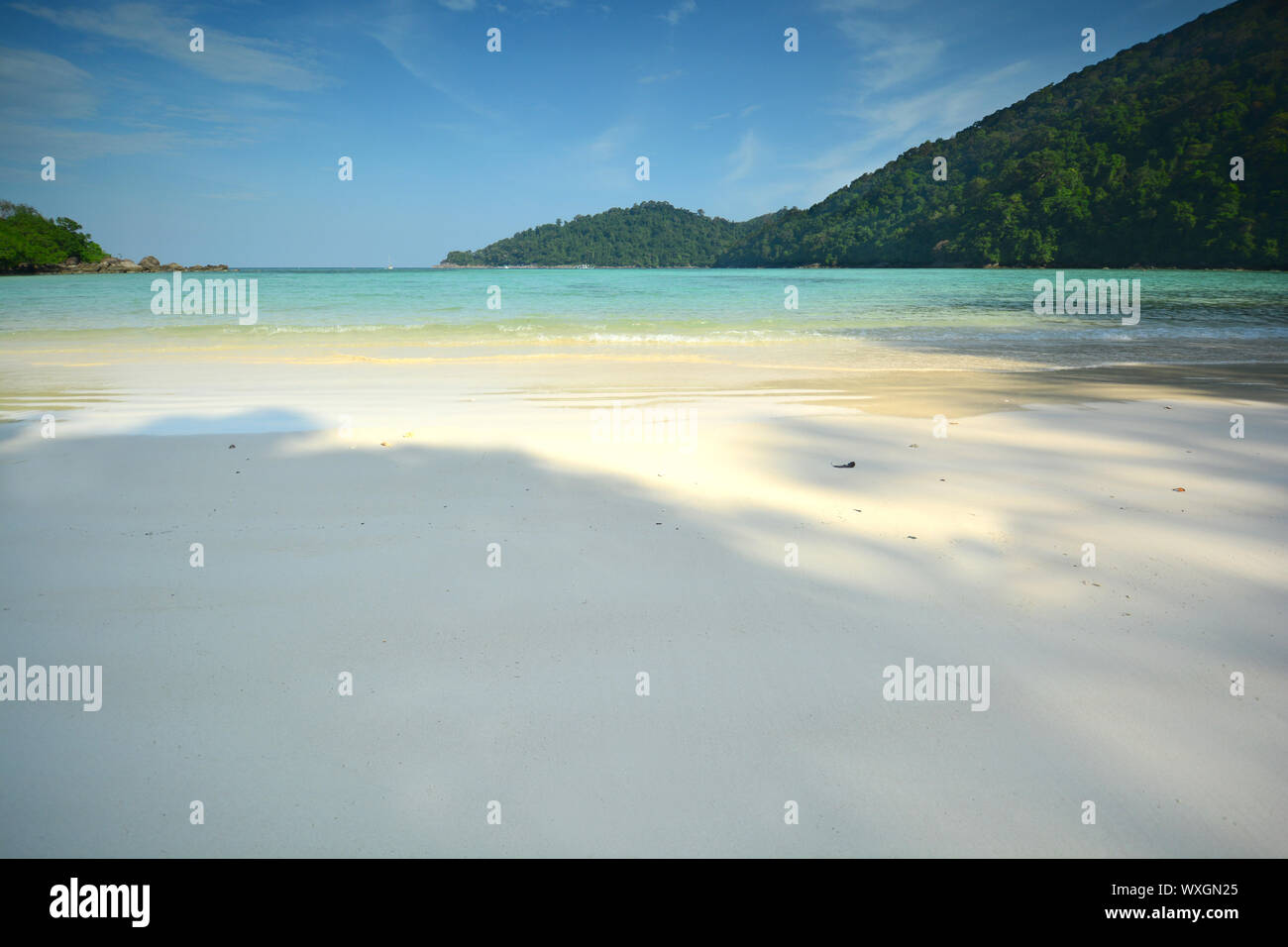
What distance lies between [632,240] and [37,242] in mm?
100193

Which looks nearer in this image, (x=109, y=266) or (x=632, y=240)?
(x=109, y=266)

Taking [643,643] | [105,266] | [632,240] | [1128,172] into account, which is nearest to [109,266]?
[105,266]

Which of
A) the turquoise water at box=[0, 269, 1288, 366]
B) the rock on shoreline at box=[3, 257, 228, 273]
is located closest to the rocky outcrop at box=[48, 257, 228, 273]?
the rock on shoreline at box=[3, 257, 228, 273]

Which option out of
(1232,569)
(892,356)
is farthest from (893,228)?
(1232,569)

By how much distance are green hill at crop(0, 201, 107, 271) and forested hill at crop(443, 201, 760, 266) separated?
84.1m

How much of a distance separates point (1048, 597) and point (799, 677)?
4.39 ft

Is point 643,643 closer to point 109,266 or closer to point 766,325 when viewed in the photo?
point 766,325

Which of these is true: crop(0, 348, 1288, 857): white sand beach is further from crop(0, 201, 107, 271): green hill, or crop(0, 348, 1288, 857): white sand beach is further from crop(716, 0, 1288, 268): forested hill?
crop(0, 201, 107, 271): green hill

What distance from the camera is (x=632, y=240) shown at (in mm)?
141500

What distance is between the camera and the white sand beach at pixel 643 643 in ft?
5.51

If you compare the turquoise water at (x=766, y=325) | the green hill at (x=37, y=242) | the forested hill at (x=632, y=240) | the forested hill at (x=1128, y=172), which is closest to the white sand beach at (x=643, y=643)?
the turquoise water at (x=766, y=325)

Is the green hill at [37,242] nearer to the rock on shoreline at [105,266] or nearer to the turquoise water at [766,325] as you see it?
the rock on shoreline at [105,266]

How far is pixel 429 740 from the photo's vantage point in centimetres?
192

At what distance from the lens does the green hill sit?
Result: 7038 cm
